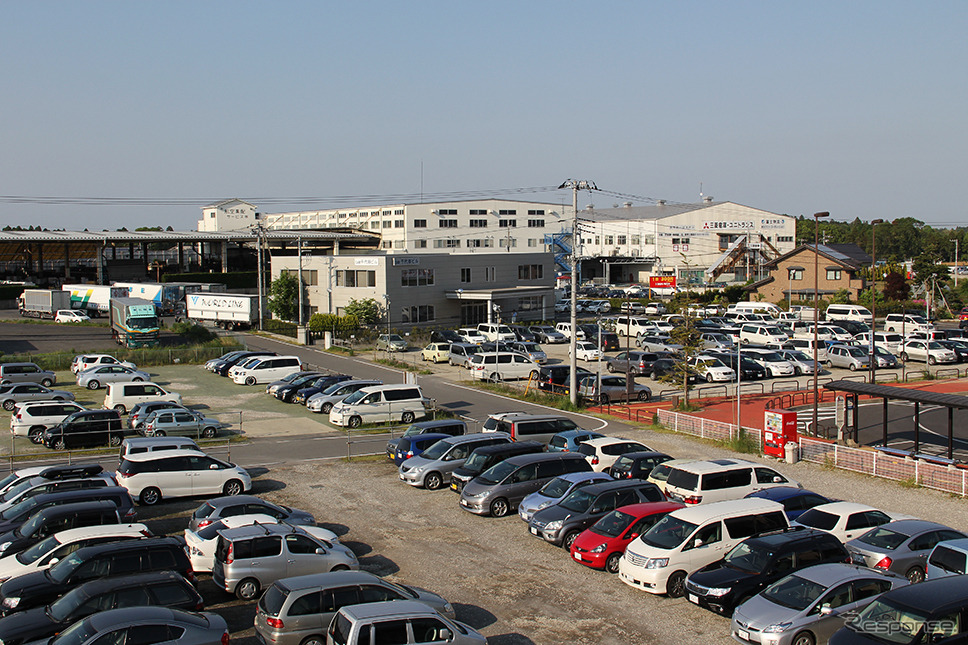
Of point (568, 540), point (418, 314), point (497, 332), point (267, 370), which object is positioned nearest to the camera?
point (568, 540)

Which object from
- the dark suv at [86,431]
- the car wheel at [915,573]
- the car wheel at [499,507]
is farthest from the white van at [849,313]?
the dark suv at [86,431]

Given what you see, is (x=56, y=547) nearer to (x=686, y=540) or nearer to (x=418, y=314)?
(x=686, y=540)

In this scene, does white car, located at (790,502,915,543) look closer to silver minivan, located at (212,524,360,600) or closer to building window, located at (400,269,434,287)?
silver minivan, located at (212,524,360,600)

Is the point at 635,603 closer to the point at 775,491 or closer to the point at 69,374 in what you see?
the point at 775,491

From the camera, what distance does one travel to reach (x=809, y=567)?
12.7m

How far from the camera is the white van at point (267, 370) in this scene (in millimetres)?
41062

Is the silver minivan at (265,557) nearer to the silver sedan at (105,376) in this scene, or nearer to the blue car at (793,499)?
the blue car at (793,499)

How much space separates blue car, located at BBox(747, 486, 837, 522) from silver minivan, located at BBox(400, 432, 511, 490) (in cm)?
801

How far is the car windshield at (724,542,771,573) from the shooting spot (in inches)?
526

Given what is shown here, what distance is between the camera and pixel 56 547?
45.3 ft

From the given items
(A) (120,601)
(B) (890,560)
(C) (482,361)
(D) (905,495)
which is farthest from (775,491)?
(C) (482,361)

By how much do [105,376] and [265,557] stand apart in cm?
2915

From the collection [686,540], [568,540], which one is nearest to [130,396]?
[568,540]

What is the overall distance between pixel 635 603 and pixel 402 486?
981 centimetres
